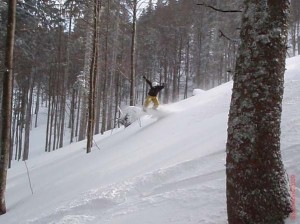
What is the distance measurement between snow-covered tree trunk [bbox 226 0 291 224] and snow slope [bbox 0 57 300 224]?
37 centimetres

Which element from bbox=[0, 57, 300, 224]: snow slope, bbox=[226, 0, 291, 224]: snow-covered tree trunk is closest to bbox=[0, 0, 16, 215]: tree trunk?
bbox=[0, 57, 300, 224]: snow slope

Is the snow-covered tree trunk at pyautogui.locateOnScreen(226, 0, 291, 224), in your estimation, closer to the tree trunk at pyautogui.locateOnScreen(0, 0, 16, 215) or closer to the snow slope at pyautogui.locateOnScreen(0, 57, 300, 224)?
the snow slope at pyautogui.locateOnScreen(0, 57, 300, 224)

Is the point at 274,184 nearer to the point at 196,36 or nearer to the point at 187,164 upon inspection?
the point at 187,164

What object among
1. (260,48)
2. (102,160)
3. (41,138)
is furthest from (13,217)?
(41,138)

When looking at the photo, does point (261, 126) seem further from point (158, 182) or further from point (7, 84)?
point (7, 84)

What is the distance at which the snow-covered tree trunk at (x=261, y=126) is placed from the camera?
3.26 metres

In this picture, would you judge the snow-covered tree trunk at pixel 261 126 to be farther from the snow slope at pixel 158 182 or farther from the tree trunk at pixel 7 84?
the tree trunk at pixel 7 84

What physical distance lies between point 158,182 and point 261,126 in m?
2.83

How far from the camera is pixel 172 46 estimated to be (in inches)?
1487

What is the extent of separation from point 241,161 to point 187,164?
2.80m

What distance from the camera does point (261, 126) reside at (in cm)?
325

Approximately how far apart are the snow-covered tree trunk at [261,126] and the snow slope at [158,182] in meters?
0.37

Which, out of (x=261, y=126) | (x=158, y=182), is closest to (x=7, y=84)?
(x=158, y=182)

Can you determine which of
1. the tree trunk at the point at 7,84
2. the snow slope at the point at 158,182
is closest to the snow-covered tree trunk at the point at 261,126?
the snow slope at the point at 158,182
